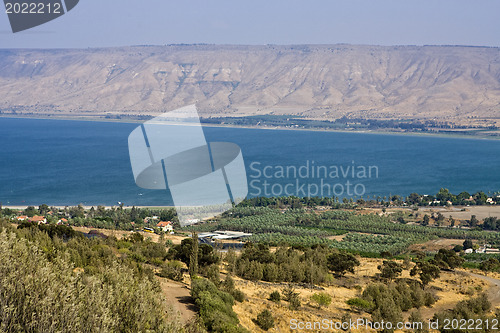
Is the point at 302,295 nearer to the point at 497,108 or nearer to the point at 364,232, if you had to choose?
the point at 364,232

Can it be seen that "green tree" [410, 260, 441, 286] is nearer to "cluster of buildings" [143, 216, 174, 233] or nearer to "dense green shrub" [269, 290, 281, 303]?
"dense green shrub" [269, 290, 281, 303]

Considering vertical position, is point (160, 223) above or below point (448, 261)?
below

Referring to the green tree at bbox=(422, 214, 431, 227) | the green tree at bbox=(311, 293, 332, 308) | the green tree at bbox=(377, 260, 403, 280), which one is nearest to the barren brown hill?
the green tree at bbox=(422, 214, 431, 227)

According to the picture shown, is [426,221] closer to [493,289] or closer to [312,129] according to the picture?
[493,289]

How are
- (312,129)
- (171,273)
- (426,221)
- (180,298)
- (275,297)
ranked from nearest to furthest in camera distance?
(180,298) < (275,297) < (171,273) < (426,221) < (312,129)

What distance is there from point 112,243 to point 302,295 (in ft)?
20.0

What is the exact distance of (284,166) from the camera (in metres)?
65.4

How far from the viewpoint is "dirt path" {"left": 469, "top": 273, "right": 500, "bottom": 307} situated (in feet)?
47.8

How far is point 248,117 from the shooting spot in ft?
456

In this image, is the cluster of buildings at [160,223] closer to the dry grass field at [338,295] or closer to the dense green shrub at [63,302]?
the dry grass field at [338,295]

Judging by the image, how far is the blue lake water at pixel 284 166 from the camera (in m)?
50.9

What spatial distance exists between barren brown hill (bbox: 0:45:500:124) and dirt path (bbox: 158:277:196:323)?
415 ft

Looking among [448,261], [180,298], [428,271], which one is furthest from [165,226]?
[180,298]

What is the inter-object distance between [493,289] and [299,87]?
525 feet
